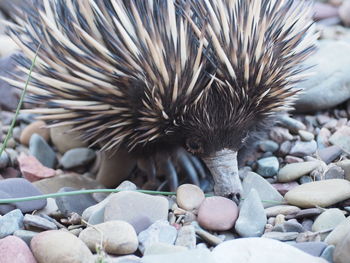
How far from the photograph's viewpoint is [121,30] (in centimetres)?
222

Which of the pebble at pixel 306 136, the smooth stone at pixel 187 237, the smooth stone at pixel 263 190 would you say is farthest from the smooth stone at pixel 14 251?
the pebble at pixel 306 136

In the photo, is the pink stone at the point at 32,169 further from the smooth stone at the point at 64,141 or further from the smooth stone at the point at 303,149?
the smooth stone at the point at 303,149

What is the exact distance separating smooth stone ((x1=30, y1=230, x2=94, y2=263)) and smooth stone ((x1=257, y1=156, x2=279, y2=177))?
1.03 m

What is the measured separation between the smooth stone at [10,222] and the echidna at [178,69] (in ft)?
1.84

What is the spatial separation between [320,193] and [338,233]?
0.34m

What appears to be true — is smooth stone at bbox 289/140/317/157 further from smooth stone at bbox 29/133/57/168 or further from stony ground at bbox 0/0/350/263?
smooth stone at bbox 29/133/57/168

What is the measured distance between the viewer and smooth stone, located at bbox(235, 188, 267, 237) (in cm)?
200

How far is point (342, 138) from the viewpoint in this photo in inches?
108

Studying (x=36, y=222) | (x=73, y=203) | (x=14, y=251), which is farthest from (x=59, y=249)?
(x=73, y=203)

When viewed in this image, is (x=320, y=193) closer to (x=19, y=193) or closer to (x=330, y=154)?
(x=330, y=154)

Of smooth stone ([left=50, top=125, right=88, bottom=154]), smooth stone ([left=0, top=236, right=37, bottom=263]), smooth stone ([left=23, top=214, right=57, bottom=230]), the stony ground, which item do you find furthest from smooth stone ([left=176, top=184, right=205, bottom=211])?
smooth stone ([left=50, top=125, right=88, bottom=154])

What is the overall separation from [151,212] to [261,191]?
45cm

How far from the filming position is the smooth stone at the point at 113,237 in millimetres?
1868

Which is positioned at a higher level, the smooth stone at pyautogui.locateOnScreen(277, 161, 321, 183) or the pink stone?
the smooth stone at pyautogui.locateOnScreen(277, 161, 321, 183)
